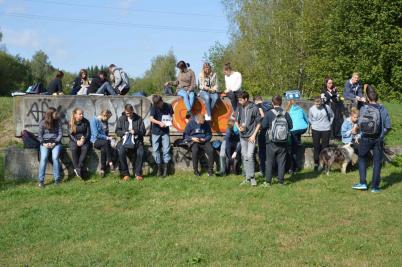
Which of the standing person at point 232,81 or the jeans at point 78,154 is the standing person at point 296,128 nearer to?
the standing person at point 232,81

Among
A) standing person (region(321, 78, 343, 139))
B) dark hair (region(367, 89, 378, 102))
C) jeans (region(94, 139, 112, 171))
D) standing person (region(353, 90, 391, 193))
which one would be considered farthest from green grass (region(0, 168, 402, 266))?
A: standing person (region(321, 78, 343, 139))

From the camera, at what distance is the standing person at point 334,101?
13.7 m

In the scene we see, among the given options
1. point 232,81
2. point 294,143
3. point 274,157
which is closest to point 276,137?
point 274,157

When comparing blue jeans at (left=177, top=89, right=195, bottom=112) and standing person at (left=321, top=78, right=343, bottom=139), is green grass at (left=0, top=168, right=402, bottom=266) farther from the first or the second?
standing person at (left=321, top=78, right=343, bottom=139)

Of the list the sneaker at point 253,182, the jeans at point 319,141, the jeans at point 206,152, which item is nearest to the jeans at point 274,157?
the sneaker at point 253,182

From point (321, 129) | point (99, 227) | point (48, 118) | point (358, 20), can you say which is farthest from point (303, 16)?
point (99, 227)

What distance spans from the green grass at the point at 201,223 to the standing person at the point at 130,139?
0.46 meters

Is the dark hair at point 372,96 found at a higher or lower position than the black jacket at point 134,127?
higher

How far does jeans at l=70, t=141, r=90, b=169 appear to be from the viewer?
39.0ft

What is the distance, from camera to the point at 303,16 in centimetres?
3478

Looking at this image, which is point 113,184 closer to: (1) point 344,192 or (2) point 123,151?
(2) point 123,151

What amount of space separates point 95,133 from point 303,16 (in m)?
25.7

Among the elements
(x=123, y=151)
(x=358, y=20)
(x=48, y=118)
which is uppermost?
(x=358, y=20)

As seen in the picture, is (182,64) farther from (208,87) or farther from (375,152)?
(375,152)
